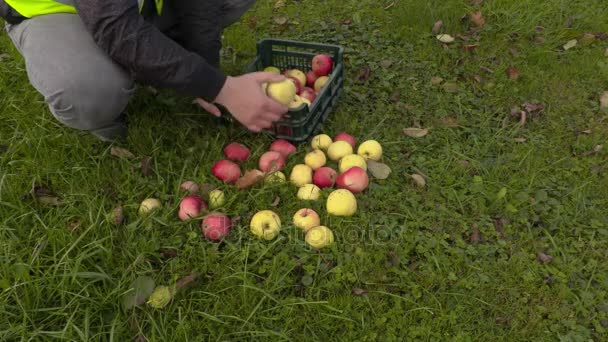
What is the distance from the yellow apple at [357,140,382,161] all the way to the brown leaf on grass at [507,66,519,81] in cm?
122

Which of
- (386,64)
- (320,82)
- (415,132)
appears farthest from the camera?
(386,64)

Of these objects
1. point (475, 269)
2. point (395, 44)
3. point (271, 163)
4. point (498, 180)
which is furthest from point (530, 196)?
point (395, 44)

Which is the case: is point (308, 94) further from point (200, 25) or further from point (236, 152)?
point (200, 25)

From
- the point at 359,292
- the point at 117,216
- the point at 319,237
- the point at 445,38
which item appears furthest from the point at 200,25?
the point at 445,38

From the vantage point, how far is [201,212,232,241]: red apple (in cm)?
228

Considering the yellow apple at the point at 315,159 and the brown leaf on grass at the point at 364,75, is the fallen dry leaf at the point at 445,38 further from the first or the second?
the yellow apple at the point at 315,159

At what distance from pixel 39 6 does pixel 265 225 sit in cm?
145

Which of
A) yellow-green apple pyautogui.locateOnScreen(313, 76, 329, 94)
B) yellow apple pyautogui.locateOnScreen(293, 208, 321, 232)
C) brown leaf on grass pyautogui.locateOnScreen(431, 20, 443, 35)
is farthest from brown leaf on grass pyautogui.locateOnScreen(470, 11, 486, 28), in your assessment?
yellow apple pyautogui.locateOnScreen(293, 208, 321, 232)

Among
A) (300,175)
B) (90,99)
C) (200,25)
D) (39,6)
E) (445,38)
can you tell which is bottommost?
(300,175)

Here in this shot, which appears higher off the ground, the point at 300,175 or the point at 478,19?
the point at 478,19

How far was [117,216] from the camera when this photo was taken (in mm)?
2348

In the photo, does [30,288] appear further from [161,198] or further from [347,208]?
[347,208]

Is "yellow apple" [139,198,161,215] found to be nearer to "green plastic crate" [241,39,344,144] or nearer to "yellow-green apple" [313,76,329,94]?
"green plastic crate" [241,39,344,144]

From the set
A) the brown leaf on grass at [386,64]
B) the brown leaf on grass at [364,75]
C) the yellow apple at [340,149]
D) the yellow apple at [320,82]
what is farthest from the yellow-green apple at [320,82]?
the brown leaf on grass at [386,64]
